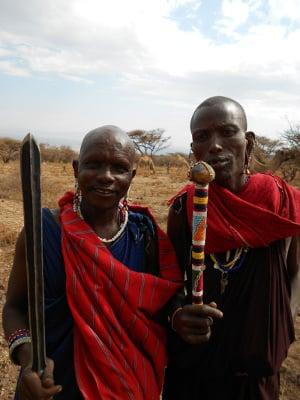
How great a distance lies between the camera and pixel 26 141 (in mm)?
1179

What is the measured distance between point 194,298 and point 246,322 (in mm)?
357

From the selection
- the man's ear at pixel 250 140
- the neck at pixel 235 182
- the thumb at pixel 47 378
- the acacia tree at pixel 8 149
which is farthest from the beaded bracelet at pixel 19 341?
the acacia tree at pixel 8 149

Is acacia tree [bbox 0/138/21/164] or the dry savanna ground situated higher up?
acacia tree [bbox 0/138/21/164]

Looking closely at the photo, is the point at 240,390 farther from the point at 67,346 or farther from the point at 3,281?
the point at 3,281

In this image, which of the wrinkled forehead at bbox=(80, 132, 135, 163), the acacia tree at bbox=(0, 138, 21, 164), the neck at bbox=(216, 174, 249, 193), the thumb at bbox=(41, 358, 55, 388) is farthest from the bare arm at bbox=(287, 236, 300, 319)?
the acacia tree at bbox=(0, 138, 21, 164)

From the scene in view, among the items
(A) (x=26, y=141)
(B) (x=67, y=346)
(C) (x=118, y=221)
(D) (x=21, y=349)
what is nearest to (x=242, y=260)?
(C) (x=118, y=221)

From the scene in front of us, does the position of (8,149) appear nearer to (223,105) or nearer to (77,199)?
(77,199)

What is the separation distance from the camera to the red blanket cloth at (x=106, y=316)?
1636mm

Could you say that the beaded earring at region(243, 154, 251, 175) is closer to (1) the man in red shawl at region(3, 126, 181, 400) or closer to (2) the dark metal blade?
(1) the man in red shawl at region(3, 126, 181, 400)

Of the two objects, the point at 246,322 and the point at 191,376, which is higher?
the point at 246,322

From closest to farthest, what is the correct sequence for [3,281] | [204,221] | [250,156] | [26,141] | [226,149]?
[26,141], [204,221], [226,149], [250,156], [3,281]

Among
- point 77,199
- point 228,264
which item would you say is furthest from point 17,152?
point 228,264

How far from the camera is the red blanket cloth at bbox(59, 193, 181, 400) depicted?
1636 mm

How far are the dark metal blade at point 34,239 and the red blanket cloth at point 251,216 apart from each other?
83 cm
